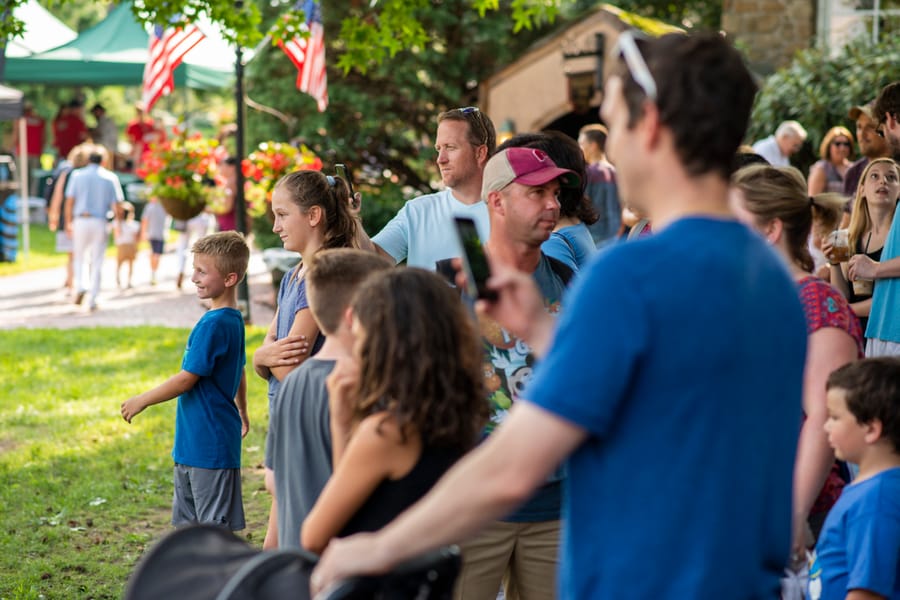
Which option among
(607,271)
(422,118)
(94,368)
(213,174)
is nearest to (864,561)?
(607,271)

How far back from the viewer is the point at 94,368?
10898mm

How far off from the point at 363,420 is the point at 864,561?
55.7 inches

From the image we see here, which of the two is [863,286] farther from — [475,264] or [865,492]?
[475,264]

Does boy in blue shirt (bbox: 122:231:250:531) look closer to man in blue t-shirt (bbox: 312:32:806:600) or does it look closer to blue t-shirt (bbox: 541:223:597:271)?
blue t-shirt (bbox: 541:223:597:271)

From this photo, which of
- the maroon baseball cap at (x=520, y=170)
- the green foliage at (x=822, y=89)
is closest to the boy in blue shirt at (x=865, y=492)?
the maroon baseball cap at (x=520, y=170)

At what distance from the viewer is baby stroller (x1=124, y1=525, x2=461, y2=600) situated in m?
2.12

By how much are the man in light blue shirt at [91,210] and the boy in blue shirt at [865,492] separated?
40.9ft

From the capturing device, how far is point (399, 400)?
248 cm

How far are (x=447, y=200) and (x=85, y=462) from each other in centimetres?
423

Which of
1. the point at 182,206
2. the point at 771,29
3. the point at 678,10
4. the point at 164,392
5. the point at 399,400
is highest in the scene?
the point at 678,10

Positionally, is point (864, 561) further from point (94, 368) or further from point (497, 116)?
point (497, 116)

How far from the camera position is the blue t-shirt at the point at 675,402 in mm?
1841

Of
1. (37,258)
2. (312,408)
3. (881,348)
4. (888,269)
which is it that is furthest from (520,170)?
(37,258)

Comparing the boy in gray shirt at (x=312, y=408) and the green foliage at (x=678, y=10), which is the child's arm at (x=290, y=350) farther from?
the green foliage at (x=678, y=10)
